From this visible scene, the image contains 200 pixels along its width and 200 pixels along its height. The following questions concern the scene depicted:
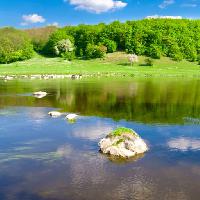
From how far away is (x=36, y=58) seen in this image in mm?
194625

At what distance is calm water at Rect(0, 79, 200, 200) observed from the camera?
28.1m

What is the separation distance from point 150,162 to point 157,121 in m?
18.8

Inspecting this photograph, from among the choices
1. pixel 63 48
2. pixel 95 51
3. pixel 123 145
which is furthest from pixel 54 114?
pixel 63 48

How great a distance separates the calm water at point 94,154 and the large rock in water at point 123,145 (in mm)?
894

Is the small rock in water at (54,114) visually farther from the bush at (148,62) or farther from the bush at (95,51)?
the bush at (95,51)

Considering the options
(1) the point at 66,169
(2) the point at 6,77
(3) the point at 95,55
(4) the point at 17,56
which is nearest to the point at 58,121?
(1) the point at 66,169

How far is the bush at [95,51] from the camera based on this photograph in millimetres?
178875

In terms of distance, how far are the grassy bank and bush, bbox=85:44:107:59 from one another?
285 centimetres

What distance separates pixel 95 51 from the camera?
180 meters

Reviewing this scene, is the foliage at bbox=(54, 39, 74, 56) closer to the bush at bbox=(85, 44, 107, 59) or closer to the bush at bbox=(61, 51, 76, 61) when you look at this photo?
the bush at bbox=(61, 51, 76, 61)

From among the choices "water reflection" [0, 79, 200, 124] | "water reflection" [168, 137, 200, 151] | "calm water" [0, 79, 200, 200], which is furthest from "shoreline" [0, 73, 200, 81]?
"water reflection" [168, 137, 200, 151]

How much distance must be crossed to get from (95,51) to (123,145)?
477ft

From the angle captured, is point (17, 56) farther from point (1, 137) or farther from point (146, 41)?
point (1, 137)

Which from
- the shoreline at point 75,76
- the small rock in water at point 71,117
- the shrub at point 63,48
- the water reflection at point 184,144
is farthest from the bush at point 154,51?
the water reflection at point 184,144
